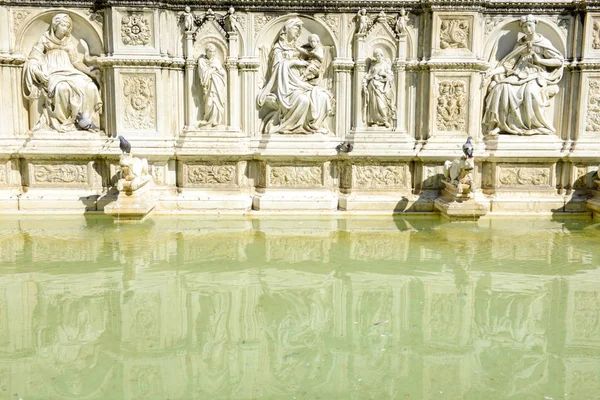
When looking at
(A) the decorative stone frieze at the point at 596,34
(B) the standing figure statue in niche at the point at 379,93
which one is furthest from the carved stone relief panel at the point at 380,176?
(A) the decorative stone frieze at the point at 596,34

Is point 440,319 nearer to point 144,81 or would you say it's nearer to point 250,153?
point 250,153

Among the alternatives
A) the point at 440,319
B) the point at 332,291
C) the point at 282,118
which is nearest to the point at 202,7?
the point at 282,118

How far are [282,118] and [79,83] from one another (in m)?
3.48

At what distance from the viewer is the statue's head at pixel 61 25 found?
968 centimetres

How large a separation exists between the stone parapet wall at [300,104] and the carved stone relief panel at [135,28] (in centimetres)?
2

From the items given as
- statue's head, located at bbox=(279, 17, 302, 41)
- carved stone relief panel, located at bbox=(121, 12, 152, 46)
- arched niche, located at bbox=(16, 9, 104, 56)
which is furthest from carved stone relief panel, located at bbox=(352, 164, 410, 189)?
arched niche, located at bbox=(16, 9, 104, 56)

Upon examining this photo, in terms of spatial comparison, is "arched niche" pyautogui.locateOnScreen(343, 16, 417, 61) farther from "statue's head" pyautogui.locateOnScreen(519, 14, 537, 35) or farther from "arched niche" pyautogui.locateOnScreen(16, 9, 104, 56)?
"arched niche" pyautogui.locateOnScreen(16, 9, 104, 56)

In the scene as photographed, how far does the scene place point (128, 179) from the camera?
8.94 m

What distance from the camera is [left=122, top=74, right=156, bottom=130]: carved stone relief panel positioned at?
977cm

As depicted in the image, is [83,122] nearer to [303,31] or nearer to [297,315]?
[303,31]

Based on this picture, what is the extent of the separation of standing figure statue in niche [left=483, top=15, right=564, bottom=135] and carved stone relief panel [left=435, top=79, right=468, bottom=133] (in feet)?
1.72

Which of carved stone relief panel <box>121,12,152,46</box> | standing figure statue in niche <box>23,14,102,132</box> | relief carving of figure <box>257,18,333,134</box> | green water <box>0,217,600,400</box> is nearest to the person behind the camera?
green water <box>0,217,600,400</box>

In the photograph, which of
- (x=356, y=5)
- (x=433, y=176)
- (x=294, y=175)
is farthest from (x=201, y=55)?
(x=433, y=176)

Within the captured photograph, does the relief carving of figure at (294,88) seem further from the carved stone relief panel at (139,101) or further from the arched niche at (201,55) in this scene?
the carved stone relief panel at (139,101)
